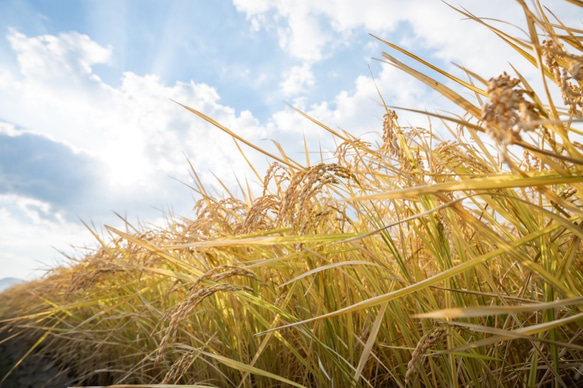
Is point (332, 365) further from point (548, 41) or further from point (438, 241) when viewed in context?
point (548, 41)

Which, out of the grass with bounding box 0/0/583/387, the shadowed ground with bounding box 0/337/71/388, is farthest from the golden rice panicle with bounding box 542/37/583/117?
the shadowed ground with bounding box 0/337/71/388

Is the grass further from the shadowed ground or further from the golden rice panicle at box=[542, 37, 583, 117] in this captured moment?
the shadowed ground

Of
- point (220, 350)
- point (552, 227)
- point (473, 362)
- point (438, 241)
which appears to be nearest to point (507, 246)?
point (552, 227)

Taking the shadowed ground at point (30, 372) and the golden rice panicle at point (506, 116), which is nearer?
the golden rice panicle at point (506, 116)

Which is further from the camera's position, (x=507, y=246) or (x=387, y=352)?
(x=387, y=352)

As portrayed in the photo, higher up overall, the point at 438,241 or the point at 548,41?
the point at 548,41

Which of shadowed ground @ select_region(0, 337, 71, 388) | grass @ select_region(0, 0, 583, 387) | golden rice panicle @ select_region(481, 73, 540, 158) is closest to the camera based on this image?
golden rice panicle @ select_region(481, 73, 540, 158)

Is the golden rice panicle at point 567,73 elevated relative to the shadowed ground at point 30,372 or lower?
elevated

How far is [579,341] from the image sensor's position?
1121mm

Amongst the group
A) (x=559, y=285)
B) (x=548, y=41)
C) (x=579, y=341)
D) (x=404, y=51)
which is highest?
(x=404, y=51)

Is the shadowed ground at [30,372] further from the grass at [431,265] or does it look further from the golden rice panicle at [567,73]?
the golden rice panicle at [567,73]

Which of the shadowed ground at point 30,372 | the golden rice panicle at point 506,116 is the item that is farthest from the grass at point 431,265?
the shadowed ground at point 30,372

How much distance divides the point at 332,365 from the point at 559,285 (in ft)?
2.25

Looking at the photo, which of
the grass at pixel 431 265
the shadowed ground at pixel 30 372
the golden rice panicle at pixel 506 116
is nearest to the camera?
the golden rice panicle at pixel 506 116
